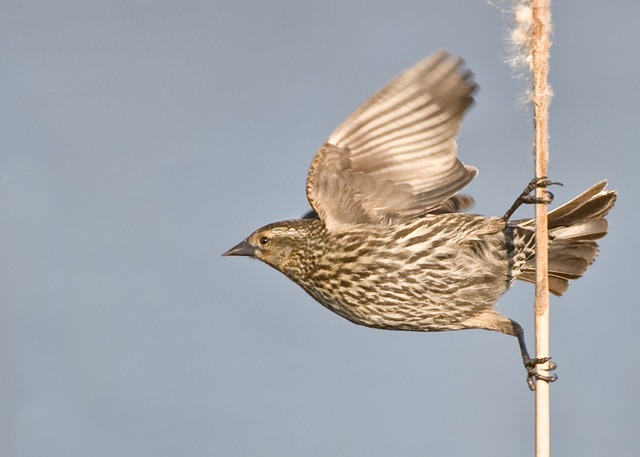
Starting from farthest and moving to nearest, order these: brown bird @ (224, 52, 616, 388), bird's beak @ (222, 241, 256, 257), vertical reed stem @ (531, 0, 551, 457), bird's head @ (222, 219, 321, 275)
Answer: bird's beak @ (222, 241, 256, 257)
bird's head @ (222, 219, 321, 275)
brown bird @ (224, 52, 616, 388)
vertical reed stem @ (531, 0, 551, 457)

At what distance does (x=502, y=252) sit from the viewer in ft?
15.4

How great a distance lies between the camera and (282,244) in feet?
16.4

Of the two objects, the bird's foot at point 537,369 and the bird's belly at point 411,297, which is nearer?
the bird's foot at point 537,369

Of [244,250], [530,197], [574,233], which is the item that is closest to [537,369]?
[530,197]

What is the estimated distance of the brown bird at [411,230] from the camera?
429cm

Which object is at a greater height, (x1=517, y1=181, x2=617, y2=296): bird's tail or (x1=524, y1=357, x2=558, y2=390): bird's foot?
(x1=517, y1=181, x2=617, y2=296): bird's tail

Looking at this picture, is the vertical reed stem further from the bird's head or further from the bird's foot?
the bird's head

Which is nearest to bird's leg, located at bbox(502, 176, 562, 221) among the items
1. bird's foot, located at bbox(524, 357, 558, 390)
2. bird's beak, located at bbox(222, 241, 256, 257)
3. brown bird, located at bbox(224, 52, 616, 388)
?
brown bird, located at bbox(224, 52, 616, 388)

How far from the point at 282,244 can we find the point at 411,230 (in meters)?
0.70

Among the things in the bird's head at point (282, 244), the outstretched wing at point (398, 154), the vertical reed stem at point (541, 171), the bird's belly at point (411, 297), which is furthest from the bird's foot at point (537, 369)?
the bird's head at point (282, 244)

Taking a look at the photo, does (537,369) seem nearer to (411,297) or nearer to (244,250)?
(411,297)

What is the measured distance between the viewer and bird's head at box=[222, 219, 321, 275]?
490 centimetres

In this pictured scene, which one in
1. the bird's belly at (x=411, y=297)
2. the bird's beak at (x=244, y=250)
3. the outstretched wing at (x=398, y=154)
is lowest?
the bird's belly at (x=411, y=297)

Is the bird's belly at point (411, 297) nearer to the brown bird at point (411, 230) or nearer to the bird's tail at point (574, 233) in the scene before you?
the brown bird at point (411, 230)
